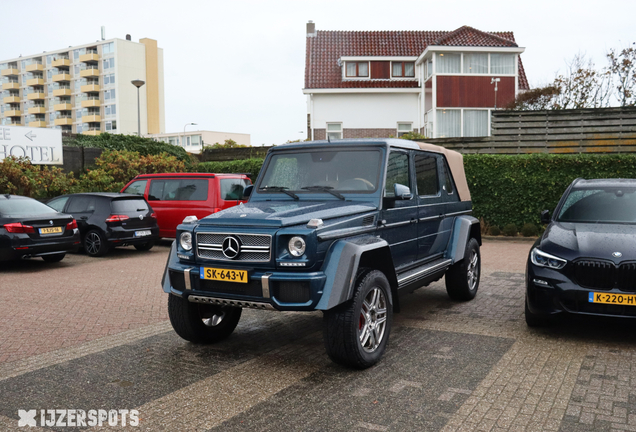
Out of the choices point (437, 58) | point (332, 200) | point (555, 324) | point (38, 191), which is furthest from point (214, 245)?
point (437, 58)

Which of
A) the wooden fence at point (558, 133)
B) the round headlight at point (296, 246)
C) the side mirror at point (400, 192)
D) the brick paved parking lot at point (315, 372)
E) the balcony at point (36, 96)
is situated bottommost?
the brick paved parking lot at point (315, 372)

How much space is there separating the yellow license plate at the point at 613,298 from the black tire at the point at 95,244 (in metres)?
10.9

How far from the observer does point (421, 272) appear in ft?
20.8

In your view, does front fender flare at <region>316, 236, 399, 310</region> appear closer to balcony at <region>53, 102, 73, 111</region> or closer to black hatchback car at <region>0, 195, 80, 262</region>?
black hatchback car at <region>0, 195, 80, 262</region>

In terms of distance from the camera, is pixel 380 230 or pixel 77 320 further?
pixel 77 320

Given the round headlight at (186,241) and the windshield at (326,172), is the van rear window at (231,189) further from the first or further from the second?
the round headlight at (186,241)

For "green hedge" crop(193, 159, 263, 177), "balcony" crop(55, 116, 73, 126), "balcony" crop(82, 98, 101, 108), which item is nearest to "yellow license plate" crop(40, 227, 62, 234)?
"green hedge" crop(193, 159, 263, 177)

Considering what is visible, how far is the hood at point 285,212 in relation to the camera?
16.0ft

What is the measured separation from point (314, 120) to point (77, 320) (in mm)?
28961

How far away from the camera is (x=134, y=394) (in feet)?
14.7

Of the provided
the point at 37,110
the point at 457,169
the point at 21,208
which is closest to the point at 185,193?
the point at 21,208

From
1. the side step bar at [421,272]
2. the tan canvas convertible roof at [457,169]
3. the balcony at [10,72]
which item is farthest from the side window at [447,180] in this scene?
the balcony at [10,72]

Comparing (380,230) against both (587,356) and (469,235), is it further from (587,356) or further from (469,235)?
(469,235)

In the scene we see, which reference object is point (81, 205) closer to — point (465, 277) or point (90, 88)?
point (465, 277)
